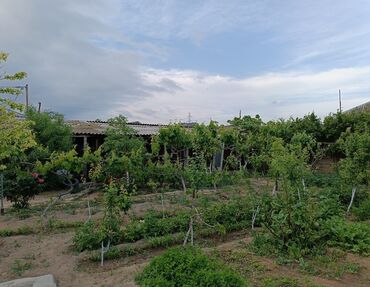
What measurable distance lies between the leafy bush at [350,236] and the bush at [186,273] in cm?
271

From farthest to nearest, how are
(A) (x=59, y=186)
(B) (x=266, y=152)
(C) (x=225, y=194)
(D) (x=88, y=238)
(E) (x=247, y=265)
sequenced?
(A) (x=59, y=186), (B) (x=266, y=152), (C) (x=225, y=194), (D) (x=88, y=238), (E) (x=247, y=265)

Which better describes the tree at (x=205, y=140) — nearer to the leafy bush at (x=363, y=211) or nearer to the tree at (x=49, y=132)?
the tree at (x=49, y=132)

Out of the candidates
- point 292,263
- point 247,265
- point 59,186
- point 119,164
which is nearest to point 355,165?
point 292,263

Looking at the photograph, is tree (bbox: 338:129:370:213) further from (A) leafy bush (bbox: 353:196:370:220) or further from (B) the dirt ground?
(B) the dirt ground

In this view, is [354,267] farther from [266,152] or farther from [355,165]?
[266,152]

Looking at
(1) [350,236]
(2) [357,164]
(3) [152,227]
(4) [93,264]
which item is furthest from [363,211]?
(4) [93,264]

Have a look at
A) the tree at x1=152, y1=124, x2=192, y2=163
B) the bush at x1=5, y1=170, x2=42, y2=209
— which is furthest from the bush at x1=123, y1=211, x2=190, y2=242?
the tree at x1=152, y1=124, x2=192, y2=163

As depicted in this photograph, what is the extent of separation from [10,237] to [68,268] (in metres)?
2.51

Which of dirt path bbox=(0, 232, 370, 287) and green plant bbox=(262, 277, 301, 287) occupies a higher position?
green plant bbox=(262, 277, 301, 287)

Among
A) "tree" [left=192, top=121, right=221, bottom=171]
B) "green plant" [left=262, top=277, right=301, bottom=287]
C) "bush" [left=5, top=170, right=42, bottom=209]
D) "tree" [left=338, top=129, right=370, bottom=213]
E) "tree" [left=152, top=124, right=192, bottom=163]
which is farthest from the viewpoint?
"tree" [left=192, top=121, right=221, bottom=171]

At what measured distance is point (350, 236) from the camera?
623cm

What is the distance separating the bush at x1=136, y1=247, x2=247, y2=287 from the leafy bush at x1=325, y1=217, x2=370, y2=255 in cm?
271

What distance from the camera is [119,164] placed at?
9359mm

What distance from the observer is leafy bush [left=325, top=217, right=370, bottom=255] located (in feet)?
19.7
